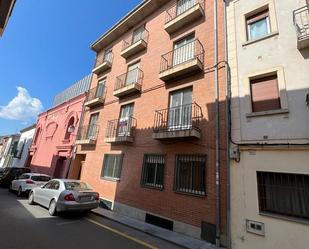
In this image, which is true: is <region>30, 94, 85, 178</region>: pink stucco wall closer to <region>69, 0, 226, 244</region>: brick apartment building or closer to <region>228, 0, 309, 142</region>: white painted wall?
<region>69, 0, 226, 244</region>: brick apartment building

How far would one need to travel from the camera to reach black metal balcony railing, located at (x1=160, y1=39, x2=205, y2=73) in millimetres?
9443

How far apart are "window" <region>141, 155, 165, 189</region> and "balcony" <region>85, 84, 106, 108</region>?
20.5 ft

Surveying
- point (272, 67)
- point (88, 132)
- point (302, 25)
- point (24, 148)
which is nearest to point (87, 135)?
point (88, 132)

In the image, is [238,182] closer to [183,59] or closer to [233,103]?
[233,103]

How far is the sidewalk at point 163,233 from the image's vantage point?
6.38 meters

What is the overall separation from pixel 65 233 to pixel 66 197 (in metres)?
1.96

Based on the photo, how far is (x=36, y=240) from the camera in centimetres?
568

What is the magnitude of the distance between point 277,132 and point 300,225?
255cm

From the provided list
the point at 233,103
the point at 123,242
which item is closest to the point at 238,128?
the point at 233,103

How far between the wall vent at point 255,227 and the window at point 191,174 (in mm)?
1714

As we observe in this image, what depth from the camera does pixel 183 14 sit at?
34.1ft

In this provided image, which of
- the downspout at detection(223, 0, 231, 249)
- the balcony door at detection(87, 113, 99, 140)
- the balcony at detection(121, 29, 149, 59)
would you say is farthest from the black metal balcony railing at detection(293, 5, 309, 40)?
the balcony door at detection(87, 113, 99, 140)

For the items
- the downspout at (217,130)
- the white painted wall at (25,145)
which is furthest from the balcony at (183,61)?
the white painted wall at (25,145)

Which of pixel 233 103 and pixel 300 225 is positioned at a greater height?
pixel 233 103
